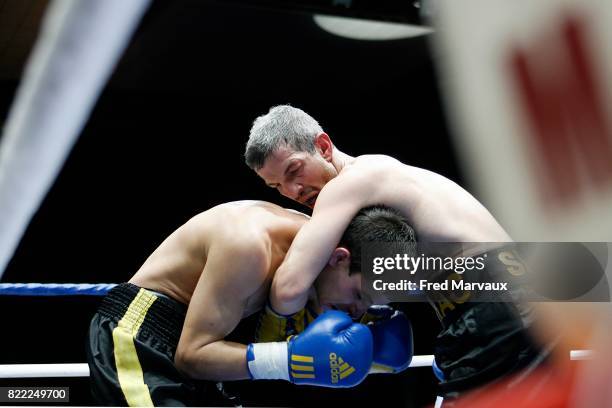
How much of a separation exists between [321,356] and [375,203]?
376 millimetres

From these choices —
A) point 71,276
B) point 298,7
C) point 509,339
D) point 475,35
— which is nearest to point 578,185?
point 475,35

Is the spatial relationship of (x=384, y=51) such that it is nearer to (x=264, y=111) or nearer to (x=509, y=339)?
(x=264, y=111)

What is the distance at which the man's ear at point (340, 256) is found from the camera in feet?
4.66

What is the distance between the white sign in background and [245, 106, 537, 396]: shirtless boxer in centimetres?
68

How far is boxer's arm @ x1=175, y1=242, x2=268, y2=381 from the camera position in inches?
52.5

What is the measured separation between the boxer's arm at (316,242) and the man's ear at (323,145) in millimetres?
264

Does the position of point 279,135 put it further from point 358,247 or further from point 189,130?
point 189,130

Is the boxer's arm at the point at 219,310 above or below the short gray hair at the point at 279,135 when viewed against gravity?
below

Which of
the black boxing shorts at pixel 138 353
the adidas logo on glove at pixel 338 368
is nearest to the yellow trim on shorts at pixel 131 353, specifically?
the black boxing shorts at pixel 138 353

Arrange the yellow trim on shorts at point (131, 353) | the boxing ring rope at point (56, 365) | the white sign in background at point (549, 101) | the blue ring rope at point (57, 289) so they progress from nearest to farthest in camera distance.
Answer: the white sign in background at point (549, 101) → the yellow trim on shorts at point (131, 353) → the boxing ring rope at point (56, 365) → the blue ring rope at point (57, 289)

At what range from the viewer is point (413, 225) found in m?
1.47

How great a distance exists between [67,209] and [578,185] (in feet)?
14.1

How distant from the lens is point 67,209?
4.45 metres

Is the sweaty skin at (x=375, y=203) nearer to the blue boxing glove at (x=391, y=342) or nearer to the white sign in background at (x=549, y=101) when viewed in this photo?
the blue boxing glove at (x=391, y=342)
